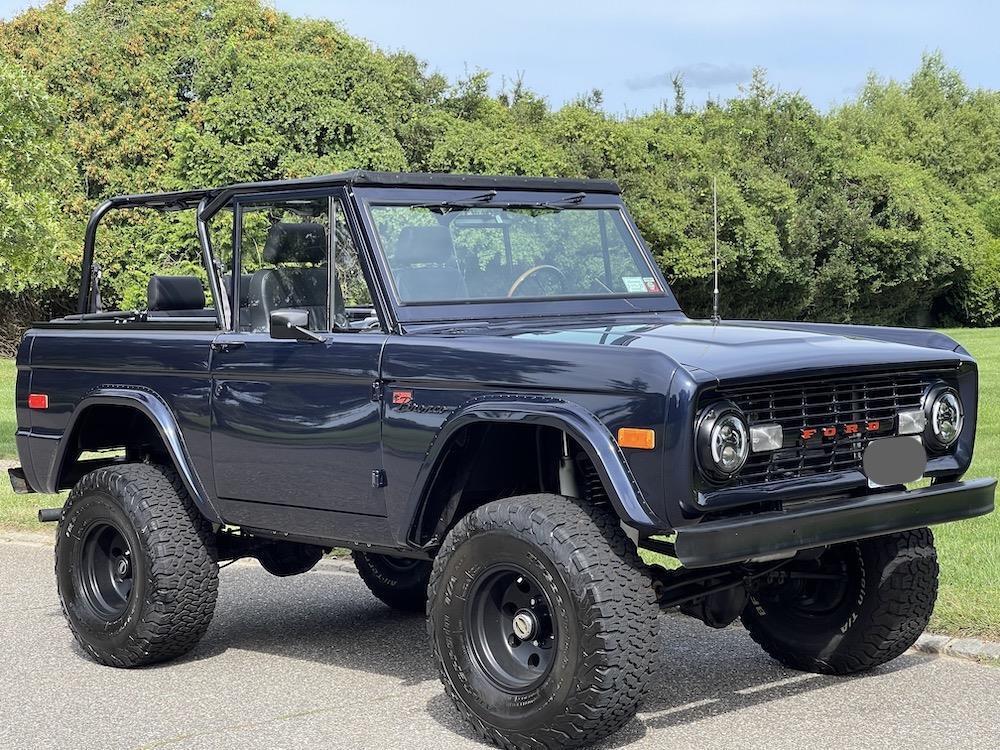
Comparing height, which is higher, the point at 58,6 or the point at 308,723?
the point at 58,6

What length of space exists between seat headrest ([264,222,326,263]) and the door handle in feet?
1.34

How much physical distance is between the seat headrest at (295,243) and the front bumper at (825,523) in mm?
2261

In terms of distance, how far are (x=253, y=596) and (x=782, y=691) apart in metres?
3.41

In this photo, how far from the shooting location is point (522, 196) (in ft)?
21.7

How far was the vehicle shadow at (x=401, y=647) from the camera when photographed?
5.71 meters

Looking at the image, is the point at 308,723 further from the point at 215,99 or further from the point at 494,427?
the point at 215,99

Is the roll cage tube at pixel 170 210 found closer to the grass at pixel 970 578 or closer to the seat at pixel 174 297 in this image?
the seat at pixel 174 297

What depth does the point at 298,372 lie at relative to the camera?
5.94 metres

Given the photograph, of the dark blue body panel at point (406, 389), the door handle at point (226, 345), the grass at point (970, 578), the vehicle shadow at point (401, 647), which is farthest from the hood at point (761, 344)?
the grass at point (970, 578)

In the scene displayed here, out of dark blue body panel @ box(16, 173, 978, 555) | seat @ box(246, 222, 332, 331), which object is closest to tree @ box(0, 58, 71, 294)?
dark blue body panel @ box(16, 173, 978, 555)

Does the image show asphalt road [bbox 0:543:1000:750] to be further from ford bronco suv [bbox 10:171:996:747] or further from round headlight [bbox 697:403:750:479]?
round headlight [bbox 697:403:750:479]

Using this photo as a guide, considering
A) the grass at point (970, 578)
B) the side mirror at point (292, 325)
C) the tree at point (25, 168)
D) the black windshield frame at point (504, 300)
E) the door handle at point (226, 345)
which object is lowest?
the grass at point (970, 578)

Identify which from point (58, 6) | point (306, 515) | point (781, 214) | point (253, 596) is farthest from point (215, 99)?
point (306, 515)

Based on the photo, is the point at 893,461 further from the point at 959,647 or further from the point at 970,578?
the point at 970,578
